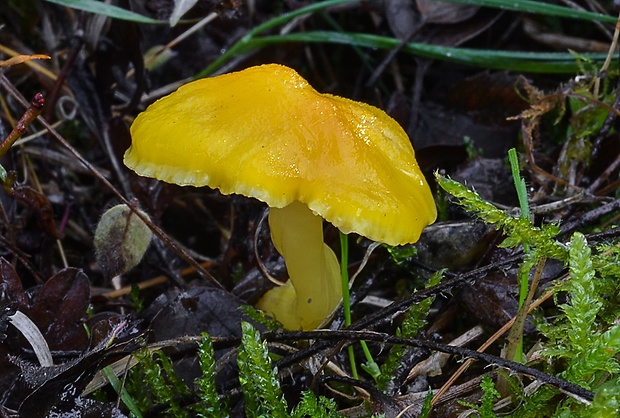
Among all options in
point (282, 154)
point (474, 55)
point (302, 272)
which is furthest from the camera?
point (474, 55)

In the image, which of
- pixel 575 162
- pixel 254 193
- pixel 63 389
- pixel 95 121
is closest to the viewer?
pixel 254 193

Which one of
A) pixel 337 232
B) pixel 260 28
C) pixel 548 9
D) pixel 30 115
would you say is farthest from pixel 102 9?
pixel 548 9

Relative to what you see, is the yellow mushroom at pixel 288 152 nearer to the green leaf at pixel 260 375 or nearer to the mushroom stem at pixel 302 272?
the mushroom stem at pixel 302 272

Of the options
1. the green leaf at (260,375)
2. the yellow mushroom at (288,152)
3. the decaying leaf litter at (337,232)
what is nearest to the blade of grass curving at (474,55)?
the decaying leaf litter at (337,232)

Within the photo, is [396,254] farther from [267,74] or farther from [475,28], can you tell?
[475,28]

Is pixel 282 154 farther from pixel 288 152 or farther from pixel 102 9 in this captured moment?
pixel 102 9

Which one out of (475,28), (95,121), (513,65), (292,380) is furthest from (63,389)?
(475,28)

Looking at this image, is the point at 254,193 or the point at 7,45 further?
the point at 7,45
